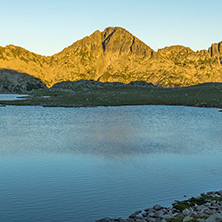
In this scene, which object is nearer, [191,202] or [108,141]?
[191,202]

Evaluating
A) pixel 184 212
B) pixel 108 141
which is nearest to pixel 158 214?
pixel 184 212

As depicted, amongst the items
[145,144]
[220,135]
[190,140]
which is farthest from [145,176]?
[220,135]

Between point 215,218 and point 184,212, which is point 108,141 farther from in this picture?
point 215,218

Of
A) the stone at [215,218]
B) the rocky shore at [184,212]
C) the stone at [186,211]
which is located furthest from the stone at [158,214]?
the stone at [215,218]

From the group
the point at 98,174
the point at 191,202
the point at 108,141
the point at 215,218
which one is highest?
the point at 215,218

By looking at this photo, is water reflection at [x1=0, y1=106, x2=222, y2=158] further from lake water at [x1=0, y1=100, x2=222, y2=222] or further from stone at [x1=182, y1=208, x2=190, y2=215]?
stone at [x1=182, y1=208, x2=190, y2=215]

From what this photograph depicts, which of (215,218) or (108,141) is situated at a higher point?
(215,218)

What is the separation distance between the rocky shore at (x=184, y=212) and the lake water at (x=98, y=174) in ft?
3.49

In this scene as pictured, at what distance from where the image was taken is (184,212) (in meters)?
19.4

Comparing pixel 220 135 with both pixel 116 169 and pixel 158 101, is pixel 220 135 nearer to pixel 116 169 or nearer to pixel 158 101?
pixel 116 169

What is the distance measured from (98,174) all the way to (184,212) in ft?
38.0

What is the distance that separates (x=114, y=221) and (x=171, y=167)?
14.9 metres

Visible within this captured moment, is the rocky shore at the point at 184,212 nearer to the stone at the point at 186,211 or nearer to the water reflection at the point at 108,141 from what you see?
the stone at the point at 186,211

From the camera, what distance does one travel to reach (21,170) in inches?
1214
